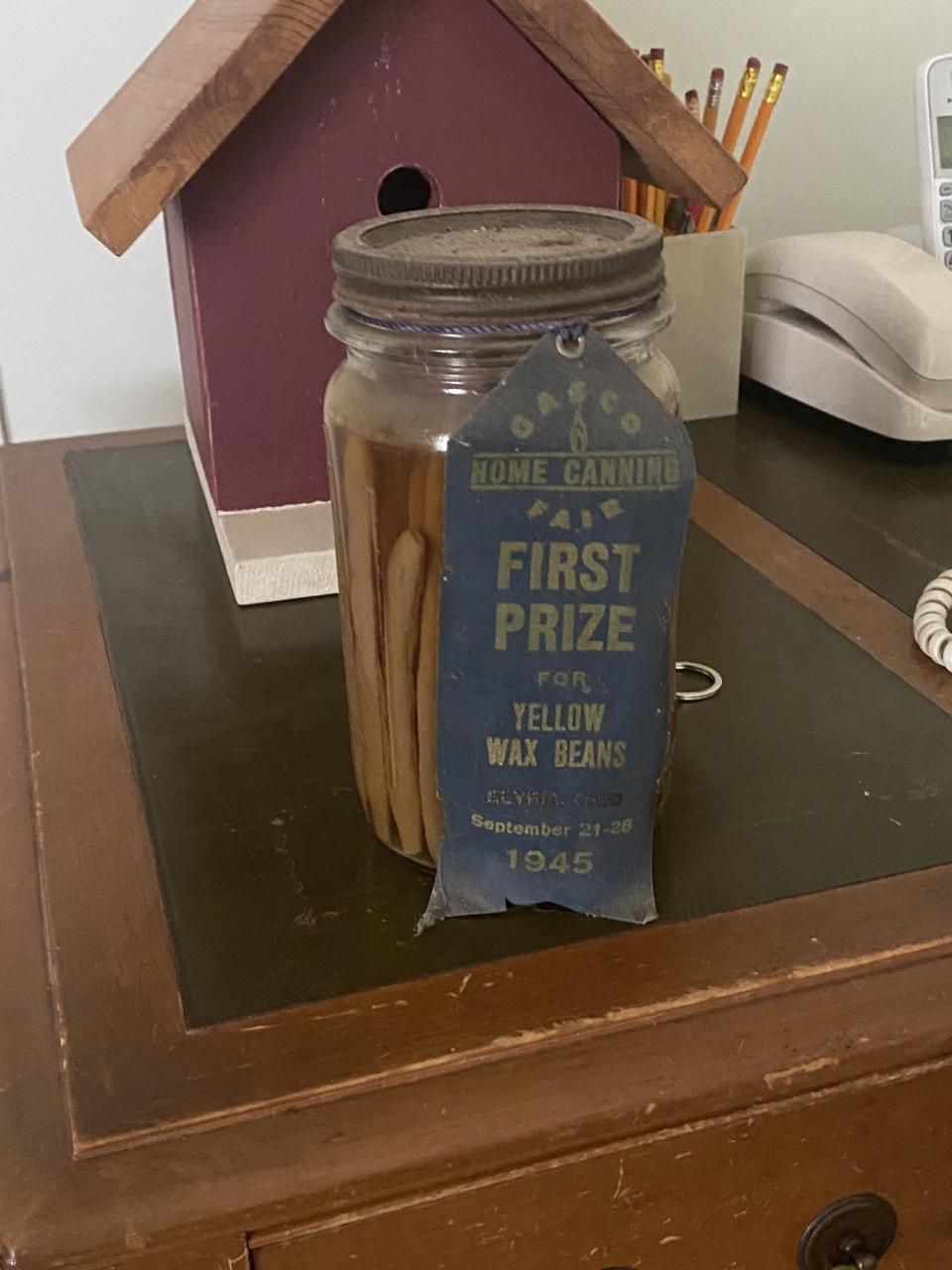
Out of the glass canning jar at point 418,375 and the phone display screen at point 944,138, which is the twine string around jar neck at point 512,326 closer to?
the glass canning jar at point 418,375

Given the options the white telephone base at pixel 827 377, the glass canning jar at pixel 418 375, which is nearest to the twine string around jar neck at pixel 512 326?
the glass canning jar at pixel 418 375

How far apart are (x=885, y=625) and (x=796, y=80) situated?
0.69 meters

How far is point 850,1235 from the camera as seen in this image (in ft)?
1.41

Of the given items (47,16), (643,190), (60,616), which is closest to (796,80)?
(643,190)

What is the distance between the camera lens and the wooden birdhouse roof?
548 millimetres

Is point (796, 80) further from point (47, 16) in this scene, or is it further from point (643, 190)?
point (47, 16)

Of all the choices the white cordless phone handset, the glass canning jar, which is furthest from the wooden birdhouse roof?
the white cordless phone handset

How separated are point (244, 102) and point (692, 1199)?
480 mm

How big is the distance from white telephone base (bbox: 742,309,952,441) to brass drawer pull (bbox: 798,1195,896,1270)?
0.54 metres

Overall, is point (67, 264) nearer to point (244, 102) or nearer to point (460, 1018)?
point (244, 102)

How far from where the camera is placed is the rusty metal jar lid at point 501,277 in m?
0.37

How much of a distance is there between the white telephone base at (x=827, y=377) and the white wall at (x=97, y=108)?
8.7 inches

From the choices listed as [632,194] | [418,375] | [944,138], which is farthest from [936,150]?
[418,375]

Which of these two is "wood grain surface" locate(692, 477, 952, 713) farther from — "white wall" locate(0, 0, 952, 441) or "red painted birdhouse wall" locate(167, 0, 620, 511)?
"white wall" locate(0, 0, 952, 441)
